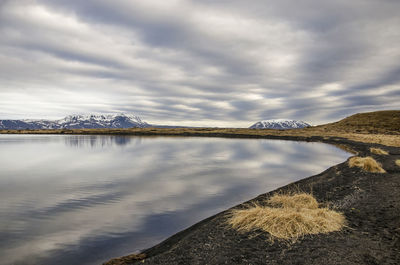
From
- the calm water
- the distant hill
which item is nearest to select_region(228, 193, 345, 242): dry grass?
the calm water

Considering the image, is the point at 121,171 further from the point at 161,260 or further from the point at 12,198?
the point at 161,260

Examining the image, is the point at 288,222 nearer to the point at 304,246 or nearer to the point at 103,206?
the point at 304,246

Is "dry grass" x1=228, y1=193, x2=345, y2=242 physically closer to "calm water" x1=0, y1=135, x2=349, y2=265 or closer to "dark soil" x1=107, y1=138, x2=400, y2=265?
"dark soil" x1=107, y1=138, x2=400, y2=265

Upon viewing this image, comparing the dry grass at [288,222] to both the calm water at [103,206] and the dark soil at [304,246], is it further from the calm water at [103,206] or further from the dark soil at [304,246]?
the calm water at [103,206]

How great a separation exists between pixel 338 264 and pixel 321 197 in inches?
304

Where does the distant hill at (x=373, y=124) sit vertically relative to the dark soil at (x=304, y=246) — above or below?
above

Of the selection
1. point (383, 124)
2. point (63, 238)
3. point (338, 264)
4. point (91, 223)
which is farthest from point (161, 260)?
point (383, 124)

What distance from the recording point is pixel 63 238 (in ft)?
32.8

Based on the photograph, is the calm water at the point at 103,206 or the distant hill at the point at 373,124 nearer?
the calm water at the point at 103,206

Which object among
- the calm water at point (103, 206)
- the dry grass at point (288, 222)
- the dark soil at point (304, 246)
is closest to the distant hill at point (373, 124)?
the calm water at point (103, 206)

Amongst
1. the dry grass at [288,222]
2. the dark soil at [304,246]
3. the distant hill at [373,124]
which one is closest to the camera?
the dark soil at [304,246]

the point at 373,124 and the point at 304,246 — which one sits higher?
the point at 373,124

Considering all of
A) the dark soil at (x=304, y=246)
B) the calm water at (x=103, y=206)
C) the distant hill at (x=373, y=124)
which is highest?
the distant hill at (x=373, y=124)

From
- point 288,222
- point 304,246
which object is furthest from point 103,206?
point 304,246
